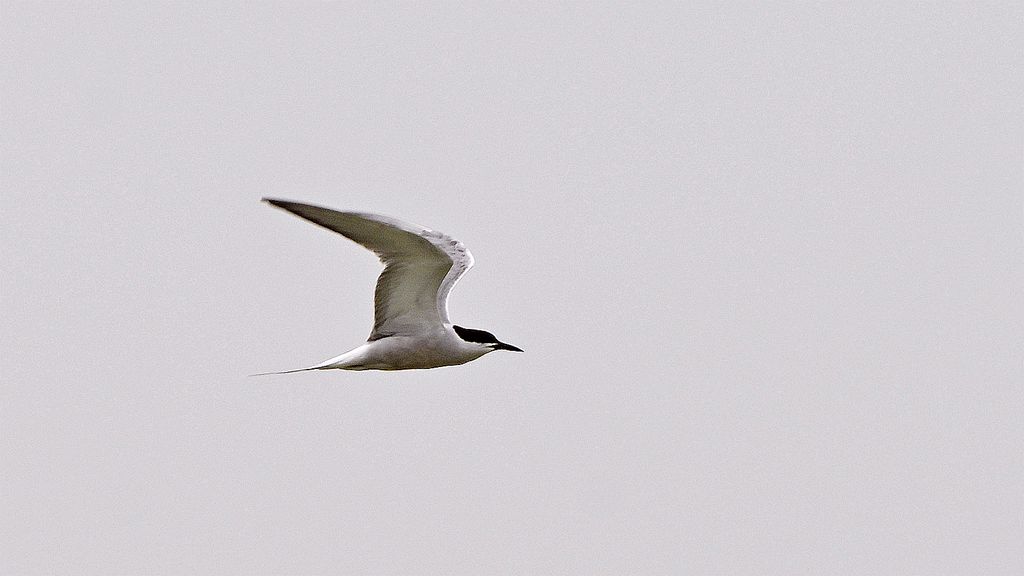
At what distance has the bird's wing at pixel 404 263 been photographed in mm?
11305

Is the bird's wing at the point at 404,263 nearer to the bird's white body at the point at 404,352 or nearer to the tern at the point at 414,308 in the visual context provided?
the tern at the point at 414,308

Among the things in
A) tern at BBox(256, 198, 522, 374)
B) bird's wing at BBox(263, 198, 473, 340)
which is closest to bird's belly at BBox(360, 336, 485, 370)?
tern at BBox(256, 198, 522, 374)

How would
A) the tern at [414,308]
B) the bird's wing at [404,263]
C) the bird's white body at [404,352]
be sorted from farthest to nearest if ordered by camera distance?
the bird's white body at [404,352], the tern at [414,308], the bird's wing at [404,263]

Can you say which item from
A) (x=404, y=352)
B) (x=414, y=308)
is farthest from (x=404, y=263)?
(x=404, y=352)

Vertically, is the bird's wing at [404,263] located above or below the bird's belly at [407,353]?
above

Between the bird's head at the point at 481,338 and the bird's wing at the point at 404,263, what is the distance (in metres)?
0.21

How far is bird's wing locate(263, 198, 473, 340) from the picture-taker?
37.1 ft

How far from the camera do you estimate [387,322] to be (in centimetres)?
Result: 1284

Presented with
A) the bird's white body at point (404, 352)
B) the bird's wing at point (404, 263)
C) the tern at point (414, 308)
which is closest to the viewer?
the bird's wing at point (404, 263)

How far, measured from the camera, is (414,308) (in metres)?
12.7

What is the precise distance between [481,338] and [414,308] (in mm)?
779

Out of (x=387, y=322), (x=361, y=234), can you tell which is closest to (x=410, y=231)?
(x=361, y=234)

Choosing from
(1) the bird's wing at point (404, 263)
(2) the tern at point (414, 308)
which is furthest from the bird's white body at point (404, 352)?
(1) the bird's wing at point (404, 263)

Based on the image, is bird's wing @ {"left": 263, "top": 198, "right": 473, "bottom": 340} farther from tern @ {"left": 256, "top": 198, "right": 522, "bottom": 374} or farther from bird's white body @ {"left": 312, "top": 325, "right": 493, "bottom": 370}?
bird's white body @ {"left": 312, "top": 325, "right": 493, "bottom": 370}
